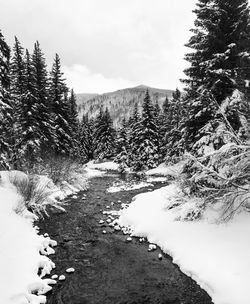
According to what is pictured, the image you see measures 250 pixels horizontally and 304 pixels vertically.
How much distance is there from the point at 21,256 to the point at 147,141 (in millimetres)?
28225

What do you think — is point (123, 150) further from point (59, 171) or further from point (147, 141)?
point (59, 171)

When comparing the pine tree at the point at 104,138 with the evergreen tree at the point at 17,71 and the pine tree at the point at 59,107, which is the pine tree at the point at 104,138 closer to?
the pine tree at the point at 59,107

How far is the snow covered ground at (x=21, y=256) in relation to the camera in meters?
6.42

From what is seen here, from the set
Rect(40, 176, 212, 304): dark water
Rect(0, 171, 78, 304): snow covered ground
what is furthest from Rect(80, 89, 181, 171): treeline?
Rect(0, 171, 78, 304): snow covered ground

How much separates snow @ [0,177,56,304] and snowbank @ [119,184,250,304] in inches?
168

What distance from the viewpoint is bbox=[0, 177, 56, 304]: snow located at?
252 inches

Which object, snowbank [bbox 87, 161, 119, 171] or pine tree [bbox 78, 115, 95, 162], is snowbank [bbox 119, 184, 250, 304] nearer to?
snowbank [bbox 87, 161, 119, 171]

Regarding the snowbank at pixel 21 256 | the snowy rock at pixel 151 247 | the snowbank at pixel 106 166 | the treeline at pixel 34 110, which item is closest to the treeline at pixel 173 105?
the treeline at pixel 34 110

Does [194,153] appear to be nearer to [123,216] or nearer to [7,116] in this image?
[123,216]

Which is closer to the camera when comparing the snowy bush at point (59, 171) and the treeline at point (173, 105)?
the treeline at point (173, 105)

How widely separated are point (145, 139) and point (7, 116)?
76.2 feet

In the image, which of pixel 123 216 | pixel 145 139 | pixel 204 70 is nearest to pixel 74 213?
pixel 123 216

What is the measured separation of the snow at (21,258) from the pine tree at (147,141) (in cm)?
2468

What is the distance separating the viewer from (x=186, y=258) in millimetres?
8656
